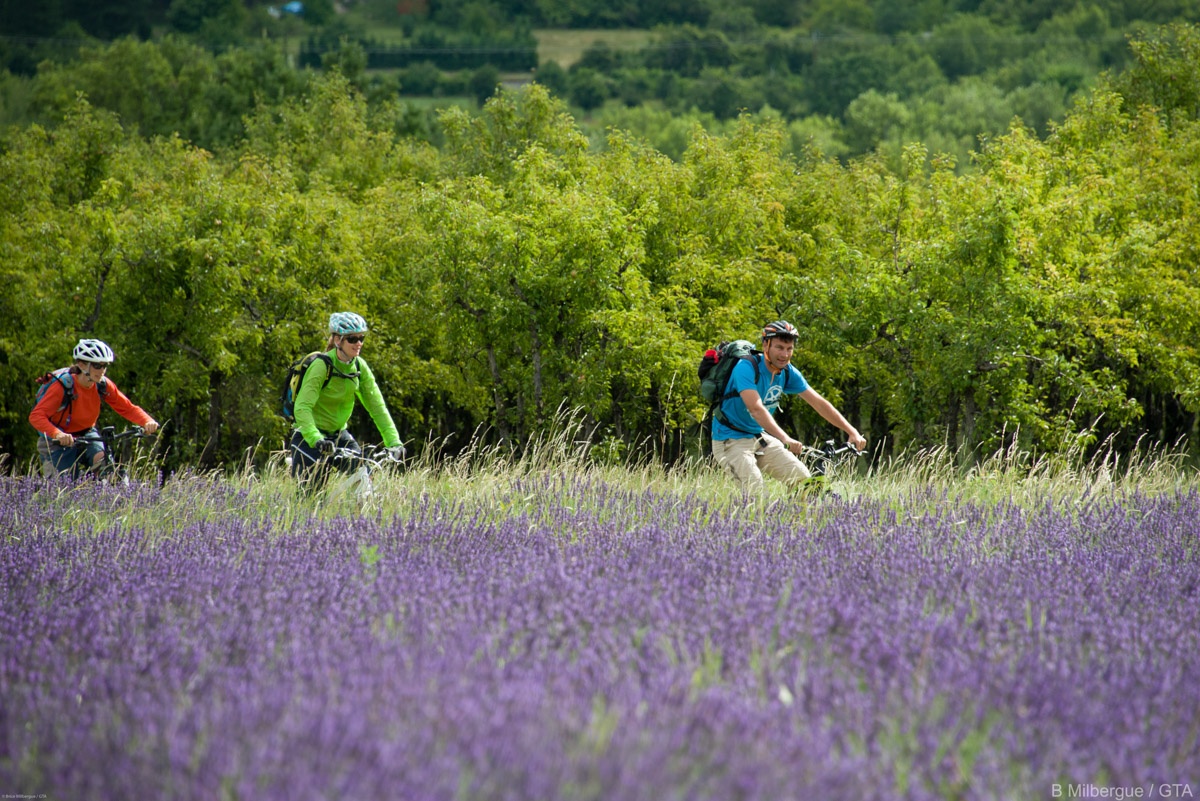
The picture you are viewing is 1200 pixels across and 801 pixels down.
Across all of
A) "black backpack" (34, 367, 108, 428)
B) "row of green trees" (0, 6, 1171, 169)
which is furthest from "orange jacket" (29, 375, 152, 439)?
"row of green trees" (0, 6, 1171, 169)

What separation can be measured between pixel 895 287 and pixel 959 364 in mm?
2134

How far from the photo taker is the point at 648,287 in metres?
19.0

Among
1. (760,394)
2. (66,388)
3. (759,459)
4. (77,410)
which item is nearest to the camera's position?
(760,394)

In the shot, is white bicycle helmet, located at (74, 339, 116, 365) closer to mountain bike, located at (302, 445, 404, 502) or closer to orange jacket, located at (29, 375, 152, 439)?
orange jacket, located at (29, 375, 152, 439)

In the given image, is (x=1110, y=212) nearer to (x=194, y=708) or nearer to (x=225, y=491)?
(x=225, y=491)

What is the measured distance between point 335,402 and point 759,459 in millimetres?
2853

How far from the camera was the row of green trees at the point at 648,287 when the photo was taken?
58.5 feet

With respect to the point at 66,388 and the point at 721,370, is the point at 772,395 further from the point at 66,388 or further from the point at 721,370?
the point at 66,388

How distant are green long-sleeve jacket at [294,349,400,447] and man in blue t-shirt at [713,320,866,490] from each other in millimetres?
2231

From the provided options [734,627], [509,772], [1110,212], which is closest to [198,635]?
[509,772]

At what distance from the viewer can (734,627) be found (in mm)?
4246

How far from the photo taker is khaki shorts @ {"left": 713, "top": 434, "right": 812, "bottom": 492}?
7750mm

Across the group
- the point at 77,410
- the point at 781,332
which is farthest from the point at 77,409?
the point at 781,332

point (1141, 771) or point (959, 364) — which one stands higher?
point (1141, 771)
